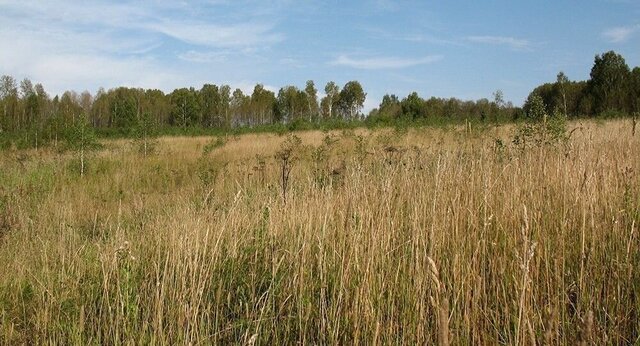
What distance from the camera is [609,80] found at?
37.3 meters

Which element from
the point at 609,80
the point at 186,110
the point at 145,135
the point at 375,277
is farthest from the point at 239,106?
the point at 375,277

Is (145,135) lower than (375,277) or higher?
higher

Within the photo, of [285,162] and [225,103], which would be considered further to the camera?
[225,103]

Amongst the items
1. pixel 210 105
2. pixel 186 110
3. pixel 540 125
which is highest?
pixel 210 105

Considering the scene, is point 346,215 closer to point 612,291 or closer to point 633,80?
point 612,291

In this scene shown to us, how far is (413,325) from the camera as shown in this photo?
82.1 inches

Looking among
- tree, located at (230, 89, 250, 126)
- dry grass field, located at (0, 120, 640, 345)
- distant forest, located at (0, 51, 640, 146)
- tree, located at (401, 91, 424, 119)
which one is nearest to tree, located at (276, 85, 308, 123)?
distant forest, located at (0, 51, 640, 146)

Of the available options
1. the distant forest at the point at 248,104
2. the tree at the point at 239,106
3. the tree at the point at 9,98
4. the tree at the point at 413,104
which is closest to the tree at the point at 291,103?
the distant forest at the point at 248,104

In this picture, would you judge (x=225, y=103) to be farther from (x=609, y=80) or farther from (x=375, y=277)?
(x=375, y=277)

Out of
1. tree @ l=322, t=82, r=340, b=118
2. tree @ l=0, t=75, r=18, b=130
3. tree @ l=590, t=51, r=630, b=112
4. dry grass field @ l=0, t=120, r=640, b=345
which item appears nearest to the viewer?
dry grass field @ l=0, t=120, r=640, b=345

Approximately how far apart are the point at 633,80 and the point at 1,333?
44720mm

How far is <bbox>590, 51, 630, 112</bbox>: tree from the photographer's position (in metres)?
34.8

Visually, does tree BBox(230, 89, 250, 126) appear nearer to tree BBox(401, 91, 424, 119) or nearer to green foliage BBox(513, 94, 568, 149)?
tree BBox(401, 91, 424, 119)

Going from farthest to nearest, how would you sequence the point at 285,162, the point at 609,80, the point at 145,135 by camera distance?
the point at 609,80, the point at 145,135, the point at 285,162
